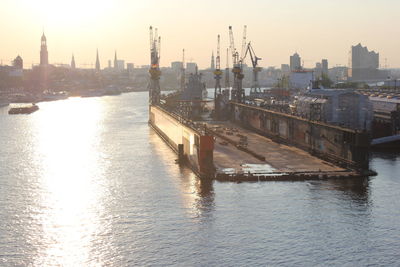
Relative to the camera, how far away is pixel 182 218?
41562 mm

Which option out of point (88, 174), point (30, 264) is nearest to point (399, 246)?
point (30, 264)

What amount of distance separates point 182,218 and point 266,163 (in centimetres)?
2165

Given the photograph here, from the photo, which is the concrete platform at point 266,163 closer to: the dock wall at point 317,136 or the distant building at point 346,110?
the dock wall at point 317,136

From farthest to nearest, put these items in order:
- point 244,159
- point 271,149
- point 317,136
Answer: point 271,149, point 317,136, point 244,159

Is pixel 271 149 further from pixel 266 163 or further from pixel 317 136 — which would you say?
pixel 266 163

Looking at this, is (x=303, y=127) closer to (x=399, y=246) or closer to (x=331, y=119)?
(x=331, y=119)

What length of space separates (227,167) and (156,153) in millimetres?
16843

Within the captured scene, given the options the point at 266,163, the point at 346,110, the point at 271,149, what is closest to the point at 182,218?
the point at 266,163

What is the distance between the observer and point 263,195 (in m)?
48.1

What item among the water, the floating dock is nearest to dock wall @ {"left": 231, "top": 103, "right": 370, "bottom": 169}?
the floating dock

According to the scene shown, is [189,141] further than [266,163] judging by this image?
Yes

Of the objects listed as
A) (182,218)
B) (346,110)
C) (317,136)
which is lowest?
(182,218)

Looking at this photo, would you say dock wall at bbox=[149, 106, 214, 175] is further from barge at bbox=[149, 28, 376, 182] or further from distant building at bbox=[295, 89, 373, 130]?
distant building at bbox=[295, 89, 373, 130]

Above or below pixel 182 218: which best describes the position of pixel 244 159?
above
